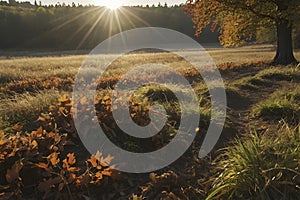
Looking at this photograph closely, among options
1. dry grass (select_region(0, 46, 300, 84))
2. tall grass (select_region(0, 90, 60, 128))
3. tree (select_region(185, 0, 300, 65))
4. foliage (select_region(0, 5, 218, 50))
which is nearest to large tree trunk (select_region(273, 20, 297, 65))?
tree (select_region(185, 0, 300, 65))

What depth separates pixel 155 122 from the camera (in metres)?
4.19

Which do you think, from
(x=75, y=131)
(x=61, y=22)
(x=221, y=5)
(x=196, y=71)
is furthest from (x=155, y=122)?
(x=61, y=22)

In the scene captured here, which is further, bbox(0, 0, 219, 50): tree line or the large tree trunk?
bbox(0, 0, 219, 50): tree line

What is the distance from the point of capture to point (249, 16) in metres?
12.9

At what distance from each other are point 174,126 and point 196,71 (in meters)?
6.48

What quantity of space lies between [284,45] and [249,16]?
88.3 inches

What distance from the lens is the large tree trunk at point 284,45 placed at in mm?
12930

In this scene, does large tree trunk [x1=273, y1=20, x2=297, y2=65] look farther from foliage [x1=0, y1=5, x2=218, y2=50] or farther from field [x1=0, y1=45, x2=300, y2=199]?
foliage [x1=0, y1=5, x2=218, y2=50]

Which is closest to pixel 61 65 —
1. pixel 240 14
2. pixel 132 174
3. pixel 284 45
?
pixel 240 14

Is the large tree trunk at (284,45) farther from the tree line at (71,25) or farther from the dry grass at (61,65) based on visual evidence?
the tree line at (71,25)

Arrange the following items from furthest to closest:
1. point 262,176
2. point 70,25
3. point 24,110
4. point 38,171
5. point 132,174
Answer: point 70,25
point 24,110
point 132,174
point 38,171
point 262,176

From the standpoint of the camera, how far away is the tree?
1179cm

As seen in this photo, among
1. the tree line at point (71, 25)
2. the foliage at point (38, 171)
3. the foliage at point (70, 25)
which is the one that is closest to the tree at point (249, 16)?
the foliage at point (38, 171)

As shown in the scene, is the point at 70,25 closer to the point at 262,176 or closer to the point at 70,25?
the point at 70,25
